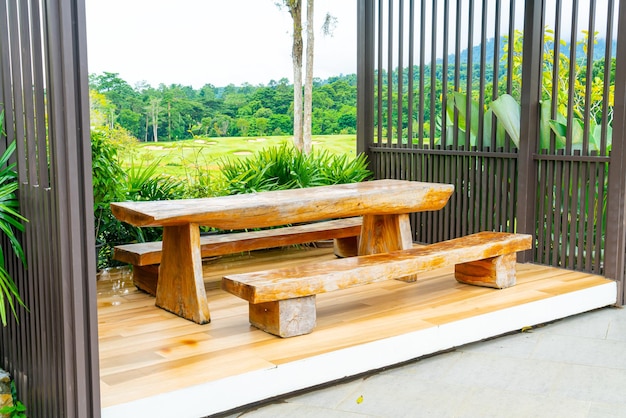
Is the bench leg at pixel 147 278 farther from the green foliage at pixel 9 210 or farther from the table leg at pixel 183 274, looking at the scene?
the green foliage at pixel 9 210

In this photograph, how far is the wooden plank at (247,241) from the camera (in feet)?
14.7

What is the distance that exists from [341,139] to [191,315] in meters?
7.77

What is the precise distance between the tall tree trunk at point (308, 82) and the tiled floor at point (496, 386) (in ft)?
23.2

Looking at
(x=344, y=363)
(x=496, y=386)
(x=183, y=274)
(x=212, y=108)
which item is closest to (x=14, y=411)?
(x=183, y=274)

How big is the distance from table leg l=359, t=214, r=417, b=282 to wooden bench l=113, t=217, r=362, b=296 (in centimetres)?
44

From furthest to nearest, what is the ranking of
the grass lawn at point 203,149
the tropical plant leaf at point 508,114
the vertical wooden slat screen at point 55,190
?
the grass lawn at point 203,149, the tropical plant leaf at point 508,114, the vertical wooden slat screen at point 55,190

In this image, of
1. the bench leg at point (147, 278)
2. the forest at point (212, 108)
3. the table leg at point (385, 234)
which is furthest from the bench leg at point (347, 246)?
the forest at point (212, 108)

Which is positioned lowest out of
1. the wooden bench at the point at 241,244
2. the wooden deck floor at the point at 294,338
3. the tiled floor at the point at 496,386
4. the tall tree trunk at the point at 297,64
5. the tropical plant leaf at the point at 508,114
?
the tiled floor at the point at 496,386

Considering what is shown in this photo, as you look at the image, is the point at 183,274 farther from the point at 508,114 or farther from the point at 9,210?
the point at 508,114

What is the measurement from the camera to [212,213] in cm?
378

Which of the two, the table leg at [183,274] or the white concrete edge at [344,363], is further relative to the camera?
the table leg at [183,274]

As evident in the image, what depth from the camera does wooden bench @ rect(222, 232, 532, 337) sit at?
3.56m

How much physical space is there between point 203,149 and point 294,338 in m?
6.96

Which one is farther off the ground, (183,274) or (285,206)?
(285,206)
